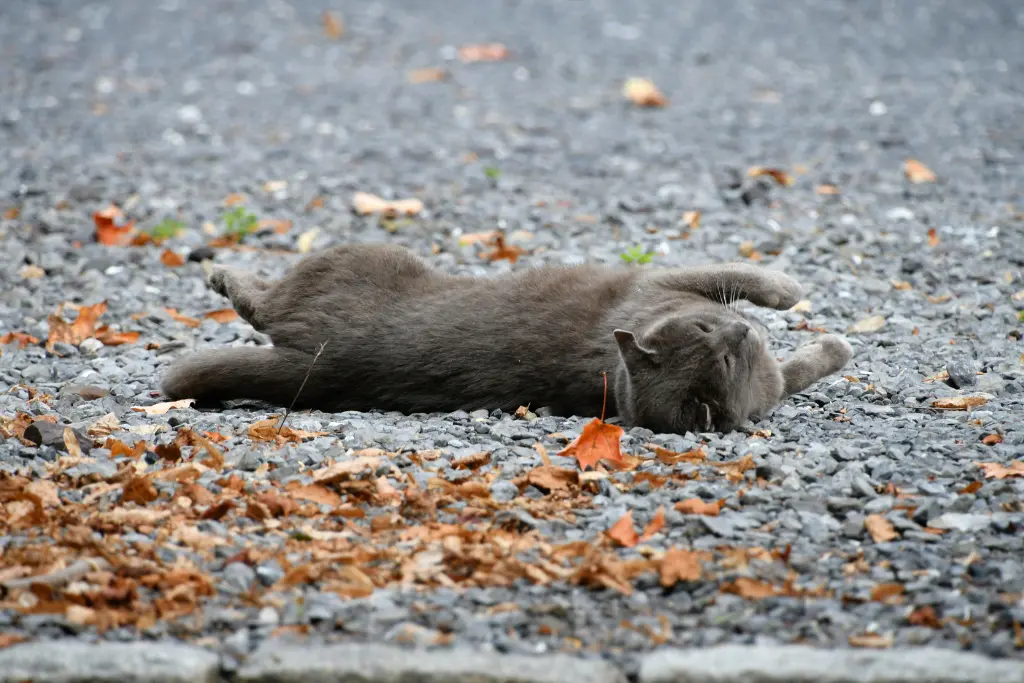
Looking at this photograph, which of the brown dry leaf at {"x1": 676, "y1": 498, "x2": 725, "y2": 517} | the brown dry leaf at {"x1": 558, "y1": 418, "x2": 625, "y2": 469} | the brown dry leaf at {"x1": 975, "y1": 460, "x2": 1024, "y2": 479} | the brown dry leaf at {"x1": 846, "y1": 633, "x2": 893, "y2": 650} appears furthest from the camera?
the brown dry leaf at {"x1": 558, "y1": 418, "x2": 625, "y2": 469}

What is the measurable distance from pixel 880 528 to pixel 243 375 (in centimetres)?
296

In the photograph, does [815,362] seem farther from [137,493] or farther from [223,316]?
[223,316]

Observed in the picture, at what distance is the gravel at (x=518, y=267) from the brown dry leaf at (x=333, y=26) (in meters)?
0.13

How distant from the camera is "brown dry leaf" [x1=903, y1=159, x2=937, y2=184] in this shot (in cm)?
898

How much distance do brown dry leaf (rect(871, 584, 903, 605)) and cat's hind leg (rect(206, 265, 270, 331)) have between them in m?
3.21

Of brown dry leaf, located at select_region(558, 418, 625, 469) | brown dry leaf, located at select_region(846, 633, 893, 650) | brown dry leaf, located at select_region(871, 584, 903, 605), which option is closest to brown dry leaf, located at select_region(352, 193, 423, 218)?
brown dry leaf, located at select_region(558, 418, 625, 469)

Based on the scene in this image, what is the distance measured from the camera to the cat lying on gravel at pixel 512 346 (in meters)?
5.22

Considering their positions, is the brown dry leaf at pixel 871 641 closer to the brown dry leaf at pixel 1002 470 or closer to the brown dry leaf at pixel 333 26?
the brown dry leaf at pixel 1002 470

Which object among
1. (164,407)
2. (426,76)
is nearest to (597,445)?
(164,407)

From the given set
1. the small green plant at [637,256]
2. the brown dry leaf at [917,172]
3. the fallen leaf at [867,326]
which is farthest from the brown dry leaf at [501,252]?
the brown dry leaf at [917,172]

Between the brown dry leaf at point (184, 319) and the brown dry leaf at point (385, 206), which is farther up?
the brown dry leaf at point (385, 206)

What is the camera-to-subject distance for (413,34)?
13.6 meters

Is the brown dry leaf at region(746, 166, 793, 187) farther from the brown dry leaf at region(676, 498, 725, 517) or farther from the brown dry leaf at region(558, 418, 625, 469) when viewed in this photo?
the brown dry leaf at region(676, 498, 725, 517)

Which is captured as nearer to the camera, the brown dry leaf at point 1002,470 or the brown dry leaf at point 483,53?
the brown dry leaf at point 1002,470
